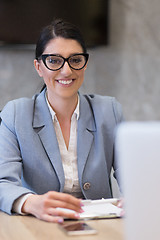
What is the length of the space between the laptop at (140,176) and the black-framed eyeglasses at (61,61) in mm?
939

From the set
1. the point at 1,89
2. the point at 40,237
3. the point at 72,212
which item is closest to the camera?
the point at 40,237

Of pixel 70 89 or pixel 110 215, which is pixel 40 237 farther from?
pixel 70 89

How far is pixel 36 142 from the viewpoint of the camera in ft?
5.64

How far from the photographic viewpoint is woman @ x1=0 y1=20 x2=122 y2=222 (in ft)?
5.58

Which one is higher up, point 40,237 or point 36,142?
point 36,142

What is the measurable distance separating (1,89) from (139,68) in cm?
123

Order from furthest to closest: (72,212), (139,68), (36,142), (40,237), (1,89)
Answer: (139,68) → (1,89) → (36,142) → (72,212) → (40,237)

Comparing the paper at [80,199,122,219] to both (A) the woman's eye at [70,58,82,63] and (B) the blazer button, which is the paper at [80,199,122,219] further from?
(A) the woman's eye at [70,58,82,63]

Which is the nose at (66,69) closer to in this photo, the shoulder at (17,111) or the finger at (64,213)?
the shoulder at (17,111)

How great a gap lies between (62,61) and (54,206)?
674mm

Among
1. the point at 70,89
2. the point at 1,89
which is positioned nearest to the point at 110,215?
the point at 70,89

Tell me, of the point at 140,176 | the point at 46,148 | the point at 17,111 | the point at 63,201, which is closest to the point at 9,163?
the point at 46,148

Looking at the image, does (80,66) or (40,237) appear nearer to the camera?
(40,237)

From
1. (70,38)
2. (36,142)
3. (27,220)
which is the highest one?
(70,38)
